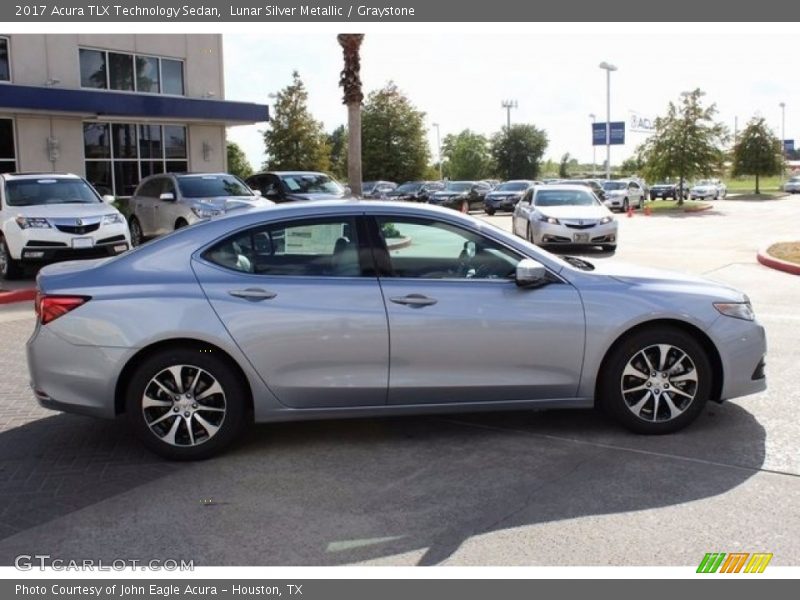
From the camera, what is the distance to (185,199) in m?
17.2

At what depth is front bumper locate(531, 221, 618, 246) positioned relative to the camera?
1753cm

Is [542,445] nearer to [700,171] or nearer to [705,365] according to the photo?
[705,365]

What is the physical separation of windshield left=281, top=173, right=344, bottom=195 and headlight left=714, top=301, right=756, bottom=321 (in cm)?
1599

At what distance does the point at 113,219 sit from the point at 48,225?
110 centimetres

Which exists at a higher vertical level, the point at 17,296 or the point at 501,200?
the point at 501,200

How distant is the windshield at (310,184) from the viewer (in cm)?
2098

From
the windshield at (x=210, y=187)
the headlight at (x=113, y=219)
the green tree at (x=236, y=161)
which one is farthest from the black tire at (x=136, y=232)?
the green tree at (x=236, y=161)

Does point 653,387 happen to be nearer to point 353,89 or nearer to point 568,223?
point 568,223

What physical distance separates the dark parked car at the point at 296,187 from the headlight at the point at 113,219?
6.32 metres

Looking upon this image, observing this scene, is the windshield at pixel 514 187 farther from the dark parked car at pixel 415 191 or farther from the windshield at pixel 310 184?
the windshield at pixel 310 184

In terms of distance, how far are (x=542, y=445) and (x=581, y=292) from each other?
3.32 feet

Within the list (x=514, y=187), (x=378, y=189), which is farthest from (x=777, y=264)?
(x=378, y=189)

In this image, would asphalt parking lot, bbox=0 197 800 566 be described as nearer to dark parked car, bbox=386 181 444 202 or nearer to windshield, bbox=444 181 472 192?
windshield, bbox=444 181 472 192

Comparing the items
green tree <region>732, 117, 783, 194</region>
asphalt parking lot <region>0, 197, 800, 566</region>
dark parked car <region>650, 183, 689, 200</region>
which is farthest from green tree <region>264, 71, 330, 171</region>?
asphalt parking lot <region>0, 197, 800, 566</region>
